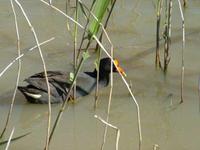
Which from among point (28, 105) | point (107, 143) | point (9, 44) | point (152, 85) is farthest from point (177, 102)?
point (9, 44)

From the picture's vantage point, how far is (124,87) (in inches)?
261

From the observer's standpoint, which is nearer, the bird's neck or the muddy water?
the muddy water

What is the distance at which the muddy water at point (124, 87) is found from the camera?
551 cm

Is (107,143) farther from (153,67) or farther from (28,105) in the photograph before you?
(153,67)

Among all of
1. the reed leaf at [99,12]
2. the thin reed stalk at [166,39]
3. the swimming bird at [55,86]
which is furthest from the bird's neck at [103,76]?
the reed leaf at [99,12]

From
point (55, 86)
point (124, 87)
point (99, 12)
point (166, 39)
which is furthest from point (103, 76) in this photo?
point (99, 12)

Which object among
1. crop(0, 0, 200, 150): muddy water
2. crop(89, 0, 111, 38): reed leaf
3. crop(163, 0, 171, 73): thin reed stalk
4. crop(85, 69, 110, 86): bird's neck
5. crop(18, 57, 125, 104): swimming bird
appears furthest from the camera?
crop(85, 69, 110, 86): bird's neck

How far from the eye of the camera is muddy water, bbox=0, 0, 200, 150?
217 inches

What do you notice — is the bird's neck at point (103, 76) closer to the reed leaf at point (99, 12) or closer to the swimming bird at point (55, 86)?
the swimming bird at point (55, 86)

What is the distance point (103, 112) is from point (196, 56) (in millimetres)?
1825

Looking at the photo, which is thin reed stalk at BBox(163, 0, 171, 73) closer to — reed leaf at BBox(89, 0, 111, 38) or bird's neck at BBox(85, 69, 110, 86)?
bird's neck at BBox(85, 69, 110, 86)

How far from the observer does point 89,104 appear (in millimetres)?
6246

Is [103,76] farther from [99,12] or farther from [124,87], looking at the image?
[99,12]

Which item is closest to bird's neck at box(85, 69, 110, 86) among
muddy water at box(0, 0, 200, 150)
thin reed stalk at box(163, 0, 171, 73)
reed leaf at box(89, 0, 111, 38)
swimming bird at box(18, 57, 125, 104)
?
swimming bird at box(18, 57, 125, 104)
